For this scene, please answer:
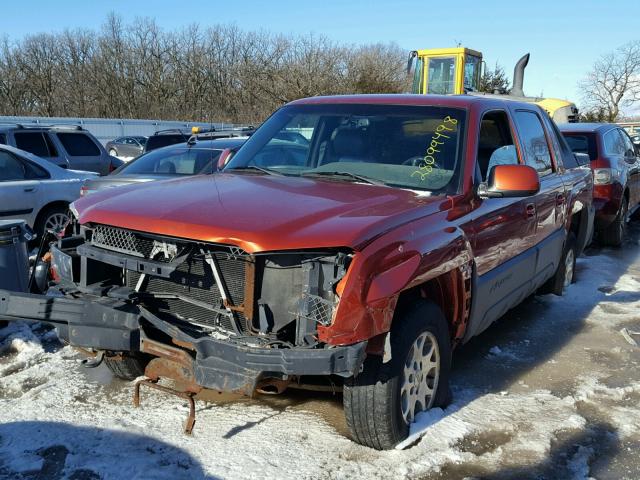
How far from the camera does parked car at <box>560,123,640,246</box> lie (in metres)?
9.30

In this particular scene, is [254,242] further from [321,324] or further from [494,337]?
[494,337]

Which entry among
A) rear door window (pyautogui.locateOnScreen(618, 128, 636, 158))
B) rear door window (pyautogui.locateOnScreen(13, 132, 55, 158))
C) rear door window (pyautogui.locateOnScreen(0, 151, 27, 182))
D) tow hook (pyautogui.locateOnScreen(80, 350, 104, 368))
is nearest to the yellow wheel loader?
rear door window (pyautogui.locateOnScreen(618, 128, 636, 158))

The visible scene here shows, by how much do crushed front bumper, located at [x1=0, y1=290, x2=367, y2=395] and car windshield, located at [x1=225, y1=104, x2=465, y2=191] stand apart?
147 cm

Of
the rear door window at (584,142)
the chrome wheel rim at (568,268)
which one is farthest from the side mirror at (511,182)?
the rear door window at (584,142)

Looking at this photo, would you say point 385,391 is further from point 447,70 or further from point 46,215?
point 447,70

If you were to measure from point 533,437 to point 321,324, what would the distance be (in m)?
1.65

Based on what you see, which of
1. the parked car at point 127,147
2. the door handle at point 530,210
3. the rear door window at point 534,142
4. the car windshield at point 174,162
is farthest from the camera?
the parked car at point 127,147

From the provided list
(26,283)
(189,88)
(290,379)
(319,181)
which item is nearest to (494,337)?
(319,181)

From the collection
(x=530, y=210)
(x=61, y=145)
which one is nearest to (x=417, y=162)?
(x=530, y=210)

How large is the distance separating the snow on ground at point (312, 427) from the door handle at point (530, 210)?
1.14 meters

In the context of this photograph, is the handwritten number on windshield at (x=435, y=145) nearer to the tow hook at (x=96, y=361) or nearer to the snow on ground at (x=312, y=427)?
the snow on ground at (x=312, y=427)

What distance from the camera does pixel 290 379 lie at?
129 inches

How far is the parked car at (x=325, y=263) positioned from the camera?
9.66 feet

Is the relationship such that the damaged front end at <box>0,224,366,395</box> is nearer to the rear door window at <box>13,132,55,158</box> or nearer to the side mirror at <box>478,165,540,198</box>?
the side mirror at <box>478,165,540,198</box>
